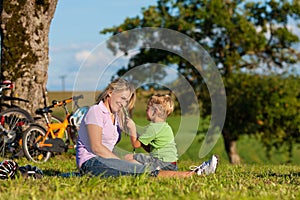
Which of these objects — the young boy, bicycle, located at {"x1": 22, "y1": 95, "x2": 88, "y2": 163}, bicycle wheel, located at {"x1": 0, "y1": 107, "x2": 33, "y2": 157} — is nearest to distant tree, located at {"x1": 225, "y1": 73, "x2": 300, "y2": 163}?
bicycle, located at {"x1": 22, "y1": 95, "x2": 88, "y2": 163}

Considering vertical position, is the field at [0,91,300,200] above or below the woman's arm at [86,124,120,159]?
below

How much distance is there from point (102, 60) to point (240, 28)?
48.4ft

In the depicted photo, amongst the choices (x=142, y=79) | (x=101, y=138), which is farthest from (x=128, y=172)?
(x=142, y=79)

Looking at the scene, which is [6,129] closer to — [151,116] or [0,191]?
[151,116]

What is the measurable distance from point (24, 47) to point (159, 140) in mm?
5728

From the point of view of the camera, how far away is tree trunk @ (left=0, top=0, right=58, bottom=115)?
12562 mm

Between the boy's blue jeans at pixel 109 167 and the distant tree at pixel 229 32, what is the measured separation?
49.2 ft

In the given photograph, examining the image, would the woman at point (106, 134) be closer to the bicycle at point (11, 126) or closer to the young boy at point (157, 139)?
the young boy at point (157, 139)

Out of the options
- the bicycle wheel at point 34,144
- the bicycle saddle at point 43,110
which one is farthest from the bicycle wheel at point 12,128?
the bicycle wheel at point 34,144

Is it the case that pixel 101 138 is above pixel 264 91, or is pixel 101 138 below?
below

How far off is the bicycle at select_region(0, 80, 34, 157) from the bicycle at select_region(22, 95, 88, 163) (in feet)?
0.98

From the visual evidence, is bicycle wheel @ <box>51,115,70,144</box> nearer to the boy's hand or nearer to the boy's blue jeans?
the boy's hand

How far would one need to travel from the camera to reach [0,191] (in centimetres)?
574

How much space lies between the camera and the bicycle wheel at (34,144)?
456 inches
